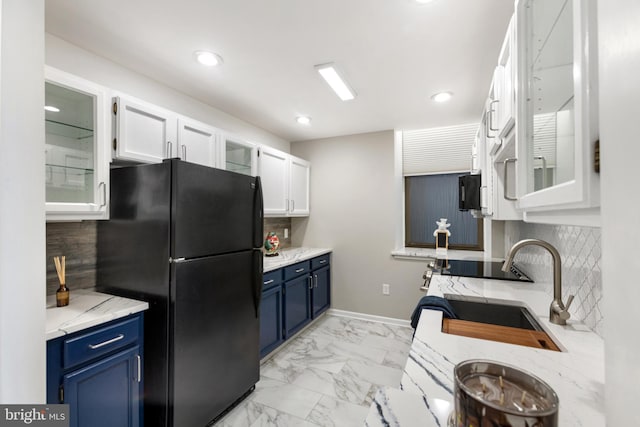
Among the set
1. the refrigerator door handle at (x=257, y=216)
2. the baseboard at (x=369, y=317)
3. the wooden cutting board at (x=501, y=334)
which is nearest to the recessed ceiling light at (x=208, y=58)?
the refrigerator door handle at (x=257, y=216)

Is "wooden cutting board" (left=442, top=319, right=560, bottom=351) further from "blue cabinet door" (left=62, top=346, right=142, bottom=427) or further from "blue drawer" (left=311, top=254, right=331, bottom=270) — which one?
"blue drawer" (left=311, top=254, right=331, bottom=270)

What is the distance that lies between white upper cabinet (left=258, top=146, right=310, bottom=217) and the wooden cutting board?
214 cm

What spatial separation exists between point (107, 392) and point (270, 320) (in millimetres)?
1344

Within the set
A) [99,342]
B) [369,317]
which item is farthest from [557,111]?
[369,317]

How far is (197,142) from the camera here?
226cm

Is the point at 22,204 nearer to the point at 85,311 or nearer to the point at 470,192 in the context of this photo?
the point at 85,311

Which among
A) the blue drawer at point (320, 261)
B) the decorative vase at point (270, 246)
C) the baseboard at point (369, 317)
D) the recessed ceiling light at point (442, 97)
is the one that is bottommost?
the baseboard at point (369, 317)

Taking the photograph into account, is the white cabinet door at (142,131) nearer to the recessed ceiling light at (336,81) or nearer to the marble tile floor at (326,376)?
the recessed ceiling light at (336,81)

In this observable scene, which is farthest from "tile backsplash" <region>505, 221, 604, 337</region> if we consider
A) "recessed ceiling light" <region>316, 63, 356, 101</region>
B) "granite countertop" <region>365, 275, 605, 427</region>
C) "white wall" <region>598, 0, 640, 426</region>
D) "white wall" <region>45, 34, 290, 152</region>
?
"white wall" <region>45, 34, 290, 152</region>

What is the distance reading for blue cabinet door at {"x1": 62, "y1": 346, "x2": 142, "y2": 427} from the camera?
4.18ft

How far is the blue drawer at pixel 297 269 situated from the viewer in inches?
112

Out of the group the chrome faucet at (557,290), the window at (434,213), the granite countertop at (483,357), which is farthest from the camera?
the window at (434,213)

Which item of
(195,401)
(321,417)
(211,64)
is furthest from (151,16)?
(321,417)

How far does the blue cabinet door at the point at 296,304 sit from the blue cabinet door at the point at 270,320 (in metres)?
0.10
